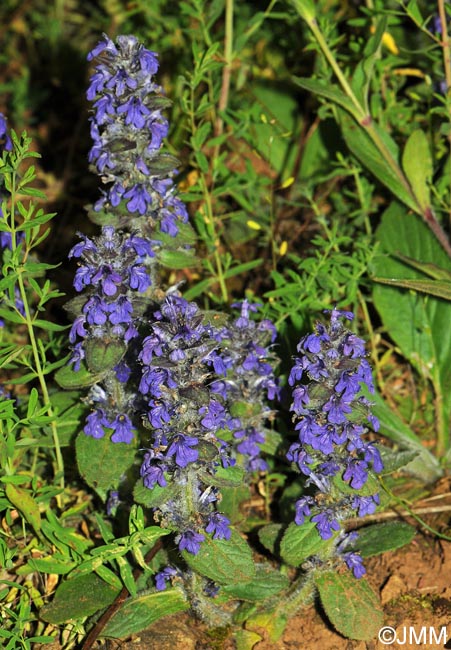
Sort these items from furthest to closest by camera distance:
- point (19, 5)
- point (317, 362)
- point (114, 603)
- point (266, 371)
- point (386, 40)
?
point (19, 5), point (386, 40), point (266, 371), point (114, 603), point (317, 362)

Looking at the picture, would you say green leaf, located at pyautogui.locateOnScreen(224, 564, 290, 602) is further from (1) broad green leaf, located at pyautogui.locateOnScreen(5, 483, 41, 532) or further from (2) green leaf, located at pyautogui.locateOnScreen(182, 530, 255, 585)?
(1) broad green leaf, located at pyautogui.locateOnScreen(5, 483, 41, 532)

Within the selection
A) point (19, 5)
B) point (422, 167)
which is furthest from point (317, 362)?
point (19, 5)

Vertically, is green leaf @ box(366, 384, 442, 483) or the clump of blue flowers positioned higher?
the clump of blue flowers

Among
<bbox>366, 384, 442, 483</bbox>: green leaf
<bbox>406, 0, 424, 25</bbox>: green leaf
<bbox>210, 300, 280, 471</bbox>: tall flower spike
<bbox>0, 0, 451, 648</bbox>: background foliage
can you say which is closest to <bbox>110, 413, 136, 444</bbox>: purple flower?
<bbox>0, 0, 451, 648</bbox>: background foliage

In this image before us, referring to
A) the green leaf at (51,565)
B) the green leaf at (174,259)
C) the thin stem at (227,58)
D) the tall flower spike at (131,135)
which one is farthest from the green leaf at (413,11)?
the green leaf at (51,565)

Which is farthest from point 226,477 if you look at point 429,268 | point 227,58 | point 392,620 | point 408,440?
point 227,58

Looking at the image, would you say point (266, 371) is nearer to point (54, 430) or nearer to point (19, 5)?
point (54, 430)

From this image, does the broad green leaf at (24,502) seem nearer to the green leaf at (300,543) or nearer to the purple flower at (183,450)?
the purple flower at (183,450)

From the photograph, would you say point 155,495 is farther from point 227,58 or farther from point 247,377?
point 227,58
